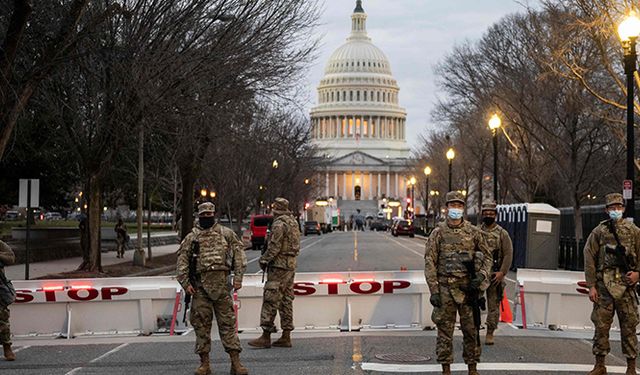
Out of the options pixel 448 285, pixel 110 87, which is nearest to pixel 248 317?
pixel 448 285

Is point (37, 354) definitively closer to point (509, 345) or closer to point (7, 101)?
point (509, 345)

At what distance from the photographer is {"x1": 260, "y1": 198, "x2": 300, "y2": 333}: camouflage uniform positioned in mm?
12867

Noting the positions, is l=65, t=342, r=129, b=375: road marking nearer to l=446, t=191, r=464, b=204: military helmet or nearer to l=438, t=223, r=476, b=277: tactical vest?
l=438, t=223, r=476, b=277: tactical vest

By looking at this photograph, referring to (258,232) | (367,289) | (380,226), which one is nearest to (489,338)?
(367,289)

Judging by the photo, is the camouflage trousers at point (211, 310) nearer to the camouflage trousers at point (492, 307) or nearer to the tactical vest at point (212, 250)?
the tactical vest at point (212, 250)

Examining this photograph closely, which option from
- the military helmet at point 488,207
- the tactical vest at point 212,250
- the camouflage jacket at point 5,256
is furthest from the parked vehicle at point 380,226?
the tactical vest at point 212,250

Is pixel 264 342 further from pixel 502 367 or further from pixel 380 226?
pixel 380 226

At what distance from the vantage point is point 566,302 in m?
15.5

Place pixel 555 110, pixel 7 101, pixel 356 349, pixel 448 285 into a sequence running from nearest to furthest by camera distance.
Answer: pixel 448 285, pixel 356 349, pixel 7 101, pixel 555 110

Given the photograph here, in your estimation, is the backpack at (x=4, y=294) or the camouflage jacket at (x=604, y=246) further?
the backpack at (x=4, y=294)

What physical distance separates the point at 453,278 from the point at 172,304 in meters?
6.14

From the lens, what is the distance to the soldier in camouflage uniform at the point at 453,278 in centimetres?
1013

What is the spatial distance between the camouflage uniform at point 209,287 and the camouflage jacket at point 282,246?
166 centimetres

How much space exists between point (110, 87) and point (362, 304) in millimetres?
12955
